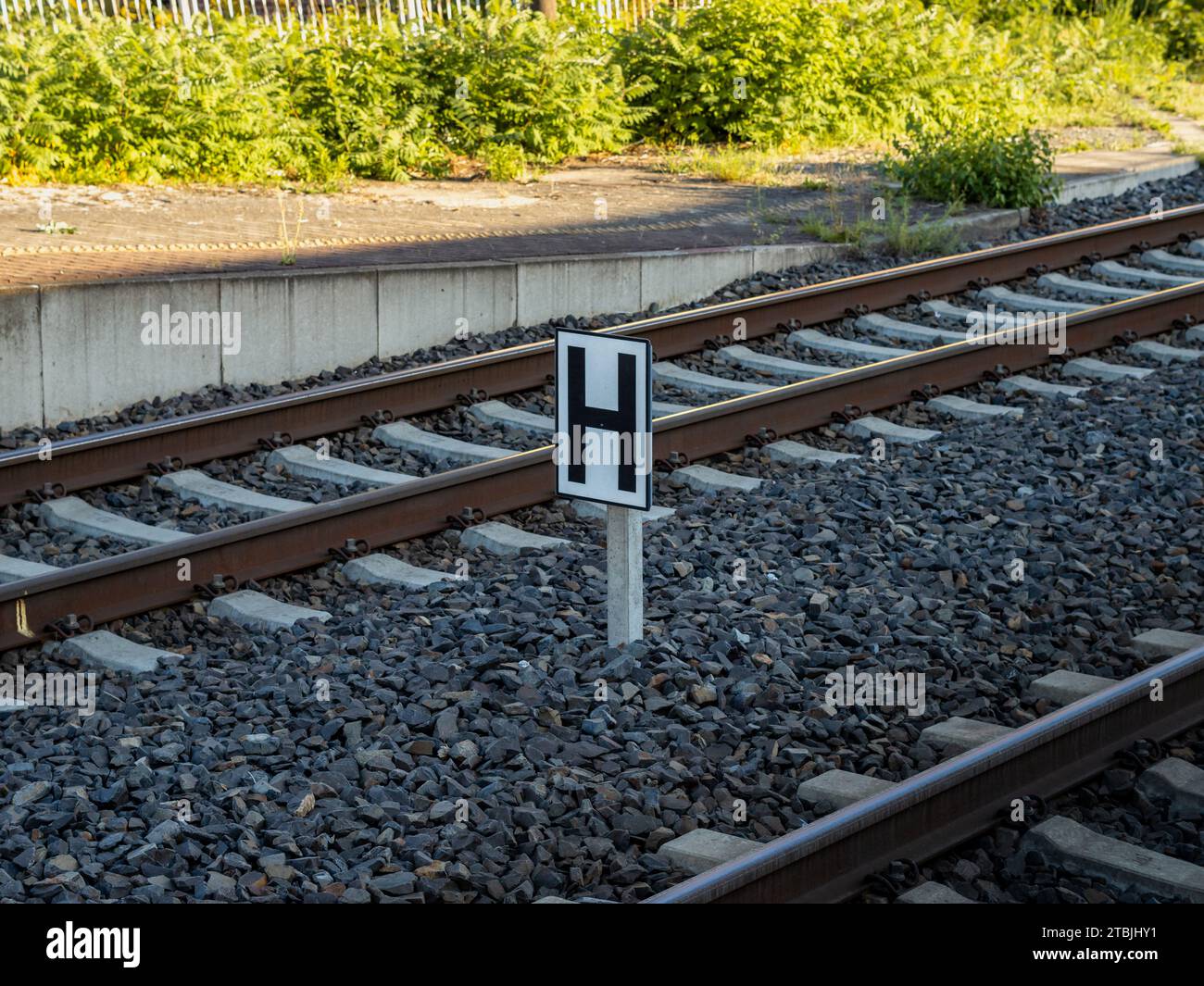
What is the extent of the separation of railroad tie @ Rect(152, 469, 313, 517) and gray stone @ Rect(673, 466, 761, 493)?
195cm

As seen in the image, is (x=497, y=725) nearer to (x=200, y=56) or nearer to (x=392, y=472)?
(x=392, y=472)

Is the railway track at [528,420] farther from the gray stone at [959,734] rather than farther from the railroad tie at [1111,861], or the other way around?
the railroad tie at [1111,861]

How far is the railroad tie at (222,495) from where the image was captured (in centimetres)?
803

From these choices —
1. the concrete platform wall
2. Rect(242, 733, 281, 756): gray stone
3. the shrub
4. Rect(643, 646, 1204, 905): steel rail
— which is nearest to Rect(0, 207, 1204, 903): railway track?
Rect(643, 646, 1204, 905): steel rail

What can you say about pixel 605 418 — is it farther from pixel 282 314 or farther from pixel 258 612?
pixel 282 314

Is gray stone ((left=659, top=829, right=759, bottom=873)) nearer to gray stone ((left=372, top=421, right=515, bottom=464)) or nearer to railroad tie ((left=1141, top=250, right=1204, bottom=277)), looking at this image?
gray stone ((left=372, top=421, right=515, bottom=464))

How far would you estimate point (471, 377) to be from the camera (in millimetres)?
9938

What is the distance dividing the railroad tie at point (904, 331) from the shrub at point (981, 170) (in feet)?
10.9

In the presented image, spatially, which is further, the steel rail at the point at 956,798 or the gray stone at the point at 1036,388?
the gray stone at the point at 1036,388

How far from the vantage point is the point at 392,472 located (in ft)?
28.4

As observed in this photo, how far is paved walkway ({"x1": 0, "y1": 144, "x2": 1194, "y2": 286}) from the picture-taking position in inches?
459

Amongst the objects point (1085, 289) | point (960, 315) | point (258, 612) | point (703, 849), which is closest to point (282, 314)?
point (258, 612)

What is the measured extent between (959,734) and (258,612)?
2.97 m
